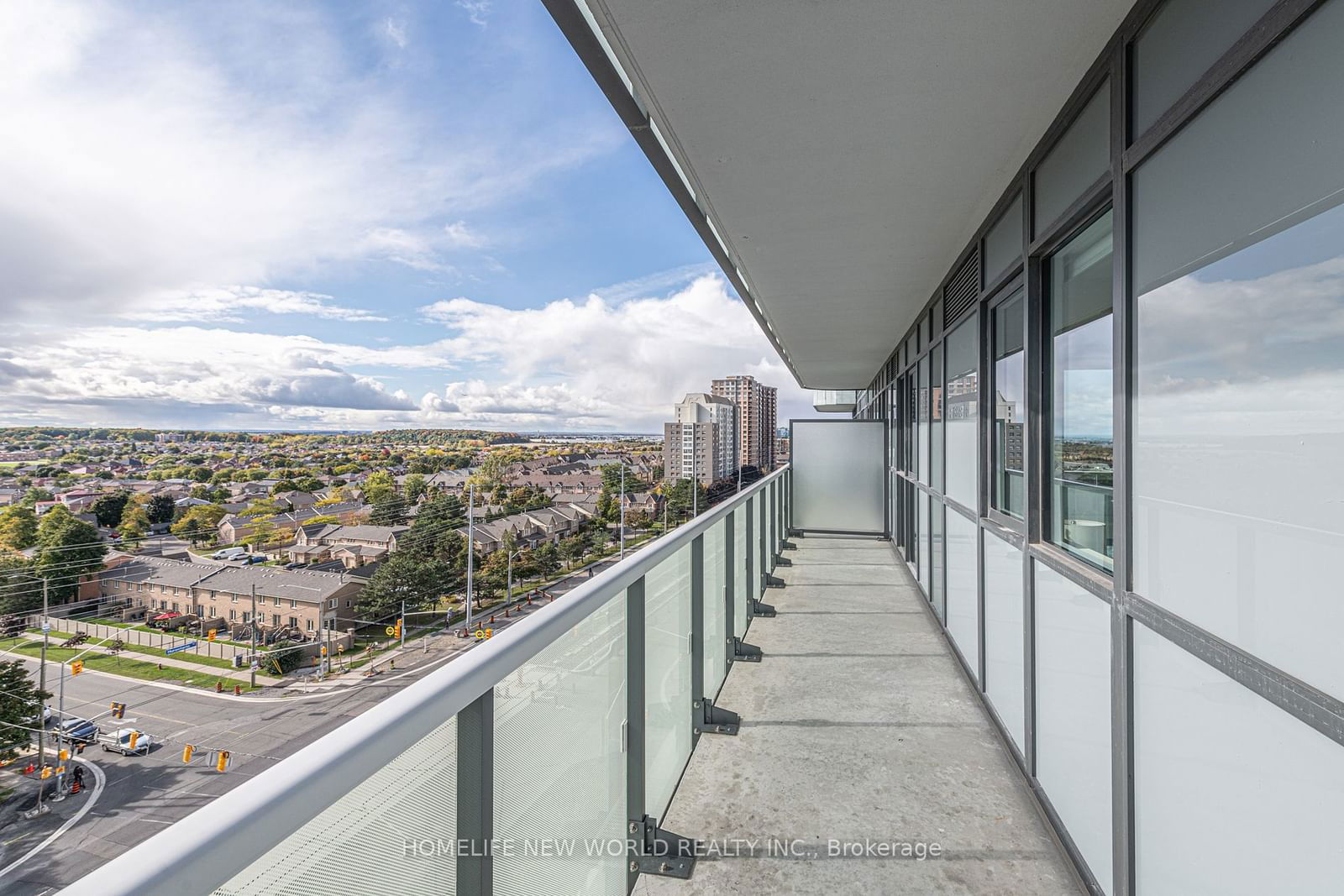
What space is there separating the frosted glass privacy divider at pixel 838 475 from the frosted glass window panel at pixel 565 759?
25.4ft

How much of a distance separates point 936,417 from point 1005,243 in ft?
7.52

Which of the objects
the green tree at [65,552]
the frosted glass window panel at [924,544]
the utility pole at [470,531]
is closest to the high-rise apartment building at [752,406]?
the frosted glass window panel at [924,544]

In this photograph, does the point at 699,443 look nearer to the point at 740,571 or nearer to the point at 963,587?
the point at 740,571

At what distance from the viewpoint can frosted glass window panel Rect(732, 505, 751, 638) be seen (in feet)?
13.7

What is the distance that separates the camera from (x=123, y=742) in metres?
2.03

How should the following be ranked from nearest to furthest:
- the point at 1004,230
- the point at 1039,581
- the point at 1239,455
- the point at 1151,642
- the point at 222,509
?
the point at 1239,455
the point at 1151,642
the point at 1039,581
the point at 1004,230
the point at 222,509

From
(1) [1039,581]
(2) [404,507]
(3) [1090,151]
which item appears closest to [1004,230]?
(3) [1090,151]

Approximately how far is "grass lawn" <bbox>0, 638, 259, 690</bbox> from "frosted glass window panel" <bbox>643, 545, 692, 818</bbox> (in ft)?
5.86

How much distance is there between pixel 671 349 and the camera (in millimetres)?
36594

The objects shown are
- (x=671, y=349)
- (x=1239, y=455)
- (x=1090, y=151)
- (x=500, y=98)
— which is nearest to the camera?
(x=1239, y=455)

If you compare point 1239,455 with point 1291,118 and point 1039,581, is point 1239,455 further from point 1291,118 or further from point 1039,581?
point 1039,581

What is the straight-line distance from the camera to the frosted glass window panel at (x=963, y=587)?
3.70 metres

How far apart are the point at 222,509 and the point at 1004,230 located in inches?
180

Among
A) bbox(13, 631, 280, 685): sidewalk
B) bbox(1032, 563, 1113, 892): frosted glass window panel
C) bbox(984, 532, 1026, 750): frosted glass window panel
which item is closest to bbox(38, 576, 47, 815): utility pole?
bbox(13, 631, 280, 685): sidewalk
